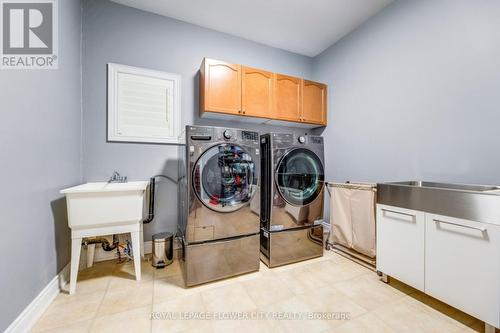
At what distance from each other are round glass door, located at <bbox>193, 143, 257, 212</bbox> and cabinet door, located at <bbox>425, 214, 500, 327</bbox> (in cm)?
138

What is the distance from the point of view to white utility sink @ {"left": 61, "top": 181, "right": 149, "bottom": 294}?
144 cm

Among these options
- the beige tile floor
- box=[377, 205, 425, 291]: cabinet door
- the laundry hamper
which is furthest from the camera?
Result: the laundry hamper

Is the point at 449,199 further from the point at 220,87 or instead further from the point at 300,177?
the point at 220,87

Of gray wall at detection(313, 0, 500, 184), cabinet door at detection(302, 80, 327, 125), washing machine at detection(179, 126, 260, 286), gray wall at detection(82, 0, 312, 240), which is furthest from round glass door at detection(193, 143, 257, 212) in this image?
gray wall at detection(313, 0, 500, 184)

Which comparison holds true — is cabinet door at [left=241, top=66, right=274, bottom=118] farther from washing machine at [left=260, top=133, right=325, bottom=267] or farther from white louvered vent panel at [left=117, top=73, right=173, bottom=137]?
white louvered vent panel at [left=117, top=73, right=173, bottom=137]

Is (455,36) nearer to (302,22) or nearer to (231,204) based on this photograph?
(302,22)

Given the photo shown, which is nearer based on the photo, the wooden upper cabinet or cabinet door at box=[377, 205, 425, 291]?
cabinet door at box=[377, 205, 425, 291]

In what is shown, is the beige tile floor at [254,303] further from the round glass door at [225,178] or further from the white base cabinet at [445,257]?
the round glass door at [225,178]

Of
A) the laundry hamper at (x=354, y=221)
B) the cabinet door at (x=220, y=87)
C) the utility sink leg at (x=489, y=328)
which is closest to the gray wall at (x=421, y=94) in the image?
the laundry hamper at (x=354, y=221)

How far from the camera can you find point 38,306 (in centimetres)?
126

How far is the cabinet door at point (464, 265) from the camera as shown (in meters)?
1.10

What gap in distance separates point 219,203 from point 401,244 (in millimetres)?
1506

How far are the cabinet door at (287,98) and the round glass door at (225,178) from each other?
38.8 inches

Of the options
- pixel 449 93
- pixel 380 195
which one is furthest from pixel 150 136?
pixel 449 93
